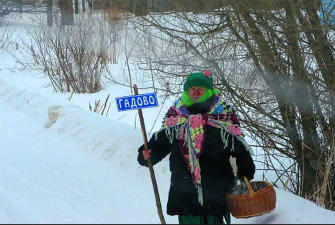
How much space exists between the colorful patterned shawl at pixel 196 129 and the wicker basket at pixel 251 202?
21 cm

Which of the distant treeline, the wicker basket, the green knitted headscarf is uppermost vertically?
the distant treeline

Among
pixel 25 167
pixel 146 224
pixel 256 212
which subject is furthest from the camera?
pixel 25 167

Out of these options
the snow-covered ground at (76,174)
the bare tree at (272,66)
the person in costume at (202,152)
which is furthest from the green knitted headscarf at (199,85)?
the bare tree at (272,66)

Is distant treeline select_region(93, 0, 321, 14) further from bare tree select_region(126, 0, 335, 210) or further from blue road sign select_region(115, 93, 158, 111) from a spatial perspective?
blue road sign select_region(115, 93, 158, 111)

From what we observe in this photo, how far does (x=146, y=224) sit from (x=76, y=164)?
2.57 m

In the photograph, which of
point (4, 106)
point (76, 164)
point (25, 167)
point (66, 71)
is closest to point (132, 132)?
point (76, 164)

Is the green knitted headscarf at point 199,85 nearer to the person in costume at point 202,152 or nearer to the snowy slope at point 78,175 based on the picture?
the person in costume at point 202,152

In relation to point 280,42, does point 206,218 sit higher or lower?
lower

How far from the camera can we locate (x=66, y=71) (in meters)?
12.9

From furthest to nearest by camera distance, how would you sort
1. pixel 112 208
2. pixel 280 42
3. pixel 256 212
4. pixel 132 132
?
pixel 132 132
pixel 280 42
pixel 112 208
pixel 256 212

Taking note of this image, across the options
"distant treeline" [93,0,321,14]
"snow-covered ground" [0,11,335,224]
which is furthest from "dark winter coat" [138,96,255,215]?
"distant treeline" [93,0,321,14]

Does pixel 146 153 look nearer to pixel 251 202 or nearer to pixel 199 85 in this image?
pixel 199 85

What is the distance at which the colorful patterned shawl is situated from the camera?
11.0ft

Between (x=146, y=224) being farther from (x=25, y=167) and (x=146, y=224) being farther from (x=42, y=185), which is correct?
(x=25, y=167)
